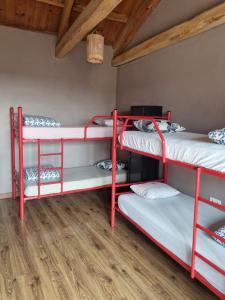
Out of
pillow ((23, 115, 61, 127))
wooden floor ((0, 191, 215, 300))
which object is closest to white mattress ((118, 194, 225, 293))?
wooden floor ((0, 191, 215, 300))

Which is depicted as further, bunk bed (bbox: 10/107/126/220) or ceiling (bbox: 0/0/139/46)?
ceiling (bbox: 0/0/139/46)

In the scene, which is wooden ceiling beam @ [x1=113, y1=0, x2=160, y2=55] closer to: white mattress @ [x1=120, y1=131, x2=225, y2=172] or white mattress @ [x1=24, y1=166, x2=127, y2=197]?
white mattress @ [x1=120, y1=131, x2=225, y2=172]

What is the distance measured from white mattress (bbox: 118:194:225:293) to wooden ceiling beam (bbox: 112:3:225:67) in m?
2.03

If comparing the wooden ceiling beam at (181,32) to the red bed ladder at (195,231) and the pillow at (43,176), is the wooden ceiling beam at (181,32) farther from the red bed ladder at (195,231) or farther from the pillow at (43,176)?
the pillow at (43,176)

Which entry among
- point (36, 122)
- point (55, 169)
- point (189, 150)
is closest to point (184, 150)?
point (189, 150)

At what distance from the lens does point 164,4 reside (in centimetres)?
343

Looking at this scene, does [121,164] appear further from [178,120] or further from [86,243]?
[86,243]

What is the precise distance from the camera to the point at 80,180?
3.61 metres

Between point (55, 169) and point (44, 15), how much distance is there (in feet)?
7.85

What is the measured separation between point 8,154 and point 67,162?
107cm

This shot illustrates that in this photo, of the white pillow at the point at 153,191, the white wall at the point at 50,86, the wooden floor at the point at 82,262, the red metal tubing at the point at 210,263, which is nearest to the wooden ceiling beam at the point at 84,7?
the white wall at the point at 50,86

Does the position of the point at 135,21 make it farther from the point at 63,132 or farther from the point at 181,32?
the point at 63,132

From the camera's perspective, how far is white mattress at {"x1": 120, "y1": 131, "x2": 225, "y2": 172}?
5.50ft

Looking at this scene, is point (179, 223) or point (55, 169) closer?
point (179, 223)
